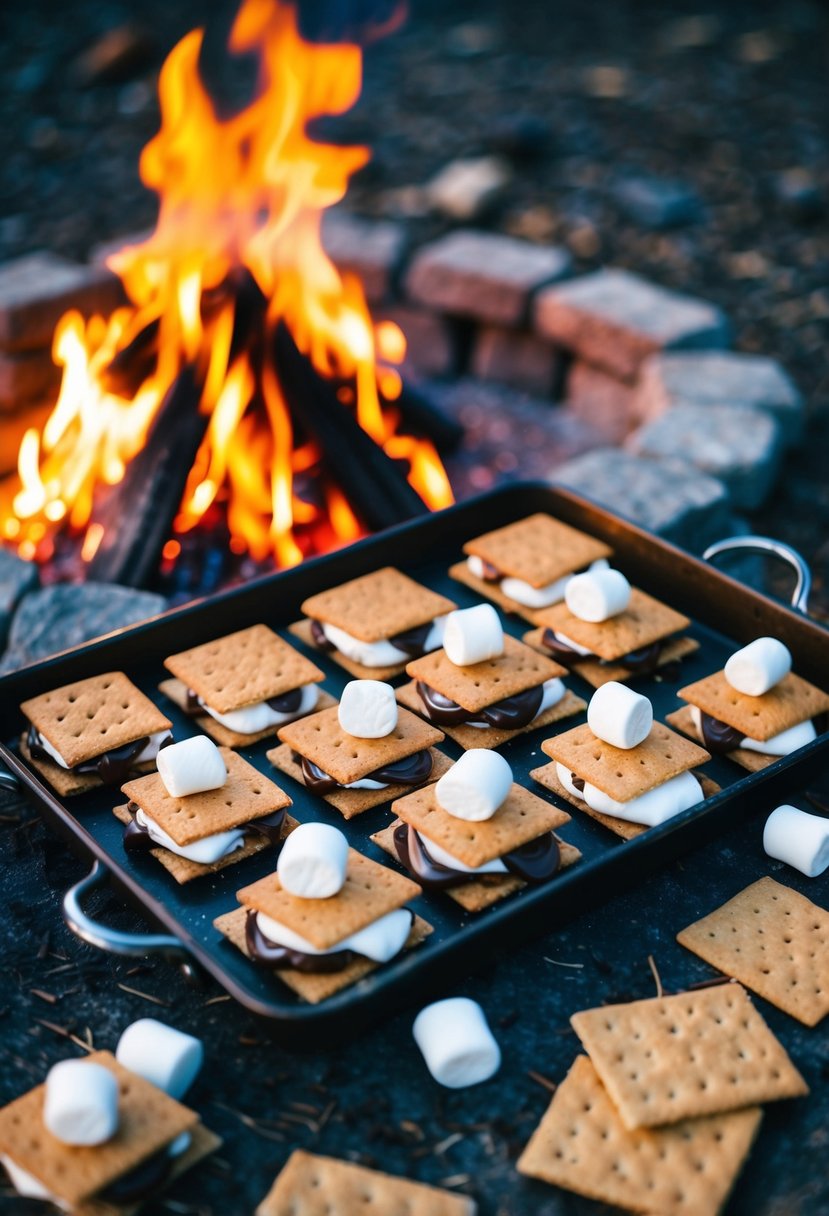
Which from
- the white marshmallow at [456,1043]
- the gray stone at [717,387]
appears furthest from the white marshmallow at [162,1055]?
the gray stone at [717,387]

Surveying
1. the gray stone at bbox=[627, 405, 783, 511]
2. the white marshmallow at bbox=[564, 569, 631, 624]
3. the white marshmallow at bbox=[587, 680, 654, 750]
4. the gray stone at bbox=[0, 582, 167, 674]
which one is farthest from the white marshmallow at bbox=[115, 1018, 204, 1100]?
the gray stone at bbox=[627, 405, 783, 511]

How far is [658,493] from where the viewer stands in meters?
3.95

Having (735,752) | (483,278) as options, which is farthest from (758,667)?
(483,278)

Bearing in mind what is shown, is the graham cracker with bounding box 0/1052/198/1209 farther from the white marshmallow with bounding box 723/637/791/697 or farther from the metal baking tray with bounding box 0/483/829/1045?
the white marshmallow with bounding box 723/637/791/697

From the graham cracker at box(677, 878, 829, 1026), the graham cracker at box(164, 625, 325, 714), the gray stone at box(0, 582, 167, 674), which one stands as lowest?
the graham cracker at box(677, 878, 829, 1026)

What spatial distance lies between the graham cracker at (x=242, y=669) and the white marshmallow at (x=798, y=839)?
3.71 ft

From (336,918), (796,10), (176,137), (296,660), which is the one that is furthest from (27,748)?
(796,10)

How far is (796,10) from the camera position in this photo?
370 inches

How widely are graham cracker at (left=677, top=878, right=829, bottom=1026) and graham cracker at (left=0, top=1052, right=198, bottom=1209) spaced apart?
1131 mm

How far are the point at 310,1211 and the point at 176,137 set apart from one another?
342 centimetres

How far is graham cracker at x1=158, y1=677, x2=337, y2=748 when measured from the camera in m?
2.96

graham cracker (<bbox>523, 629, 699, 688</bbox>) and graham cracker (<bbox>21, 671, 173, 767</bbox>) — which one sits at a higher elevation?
graham cracker (<bbox>21, 671, 173, 767</bbox>)

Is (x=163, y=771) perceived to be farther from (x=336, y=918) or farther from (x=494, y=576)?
(x=494, y=576)

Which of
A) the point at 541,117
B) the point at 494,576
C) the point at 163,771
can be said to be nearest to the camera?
the point at 163,771
